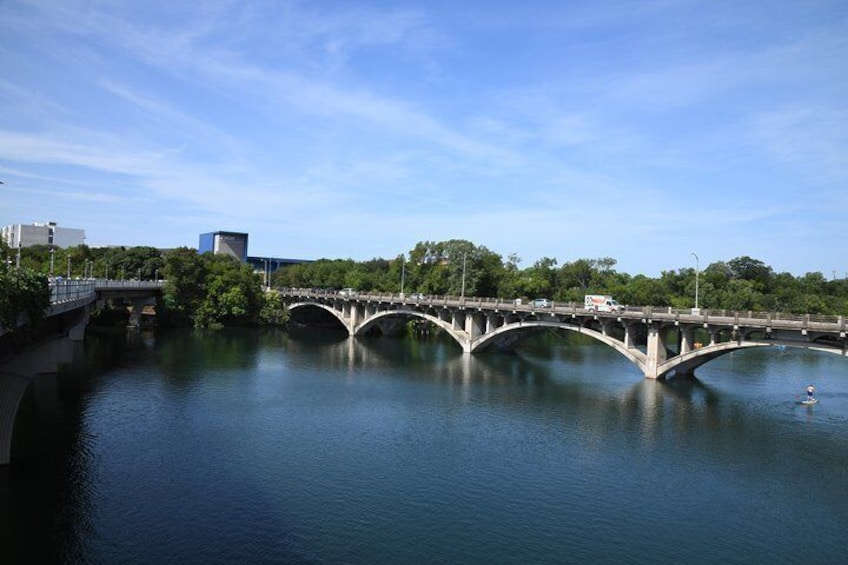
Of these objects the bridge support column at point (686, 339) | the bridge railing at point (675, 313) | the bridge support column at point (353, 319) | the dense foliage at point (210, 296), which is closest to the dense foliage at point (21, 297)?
the bridge railing at point (675, 313)

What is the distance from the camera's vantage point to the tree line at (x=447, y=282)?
104938mm

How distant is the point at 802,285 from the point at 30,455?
143m

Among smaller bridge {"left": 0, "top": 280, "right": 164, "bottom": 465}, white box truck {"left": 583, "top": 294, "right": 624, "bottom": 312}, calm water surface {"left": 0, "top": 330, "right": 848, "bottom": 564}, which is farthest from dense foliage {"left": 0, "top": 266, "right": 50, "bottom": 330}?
white box truck {"left": 583, "top": 294, "right": 624, "bottom": 312}

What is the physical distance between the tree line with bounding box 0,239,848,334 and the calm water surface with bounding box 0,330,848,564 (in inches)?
1778

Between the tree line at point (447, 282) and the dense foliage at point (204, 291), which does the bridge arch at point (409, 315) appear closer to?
the tree line at point (447, 282)

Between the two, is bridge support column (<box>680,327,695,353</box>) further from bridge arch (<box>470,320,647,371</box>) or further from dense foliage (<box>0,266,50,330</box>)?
dense foliage (<box>0,266,50,330</box>)

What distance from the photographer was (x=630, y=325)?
61719 millimetres

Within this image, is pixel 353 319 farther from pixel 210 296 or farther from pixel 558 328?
pixel 558 328

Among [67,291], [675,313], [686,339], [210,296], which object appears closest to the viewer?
[67,291]

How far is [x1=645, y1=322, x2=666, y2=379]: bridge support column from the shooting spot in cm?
5988

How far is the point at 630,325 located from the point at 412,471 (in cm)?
3646

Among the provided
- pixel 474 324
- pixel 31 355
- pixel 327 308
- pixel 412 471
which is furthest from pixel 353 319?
pixel 31 355

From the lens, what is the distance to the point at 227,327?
106875mm

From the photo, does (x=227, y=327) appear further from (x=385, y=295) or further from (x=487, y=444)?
(x=487, y=444)
